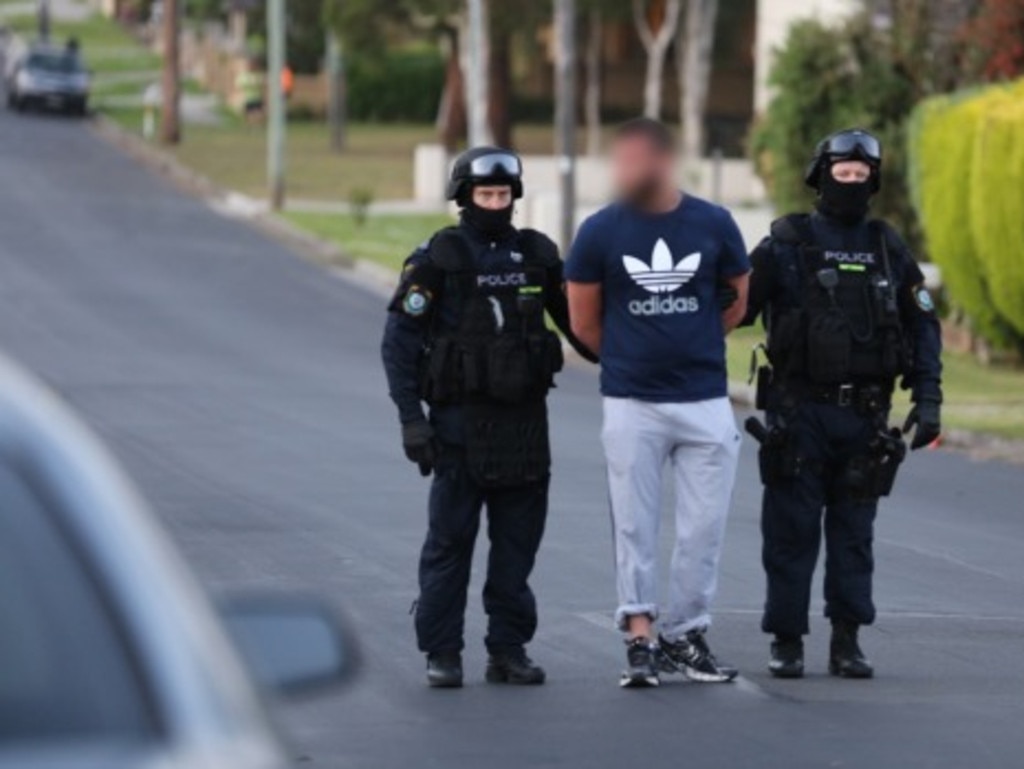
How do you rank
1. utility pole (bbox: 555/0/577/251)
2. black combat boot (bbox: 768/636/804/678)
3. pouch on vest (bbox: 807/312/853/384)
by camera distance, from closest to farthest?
pouch on vest (bbox: 807/312/853/384), black combat boot (bbox: 768/636/804/678), utility pole (bbox: 555/0/577/251)

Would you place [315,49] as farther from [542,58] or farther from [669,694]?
[669,694]

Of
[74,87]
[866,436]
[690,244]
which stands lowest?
[74,87]

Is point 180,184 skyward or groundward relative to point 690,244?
groundward

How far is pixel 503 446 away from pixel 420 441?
0.28m

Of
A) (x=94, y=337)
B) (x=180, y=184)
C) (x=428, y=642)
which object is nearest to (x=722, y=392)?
(x=428, y=642)

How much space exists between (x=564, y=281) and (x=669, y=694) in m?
1.45

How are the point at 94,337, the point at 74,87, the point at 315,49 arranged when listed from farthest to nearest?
the point at 315,49, the point at 74,87, the point at 94,337

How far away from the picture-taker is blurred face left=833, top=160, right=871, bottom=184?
11031 mm

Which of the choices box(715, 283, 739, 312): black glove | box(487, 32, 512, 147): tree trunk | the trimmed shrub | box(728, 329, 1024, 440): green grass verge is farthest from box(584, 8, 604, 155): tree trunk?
box(715, 283, 739, 312): black glove

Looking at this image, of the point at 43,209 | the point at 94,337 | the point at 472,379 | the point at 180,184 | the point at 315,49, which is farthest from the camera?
the point at 315,49

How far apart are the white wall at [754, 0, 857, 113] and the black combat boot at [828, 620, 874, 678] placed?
3174cm

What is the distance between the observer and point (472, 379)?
10.5m

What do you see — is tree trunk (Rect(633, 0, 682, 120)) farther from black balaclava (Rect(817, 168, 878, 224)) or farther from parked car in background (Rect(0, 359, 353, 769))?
parked car in background (Rect(0, 359, 353, 769))

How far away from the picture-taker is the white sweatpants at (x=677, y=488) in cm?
1047
